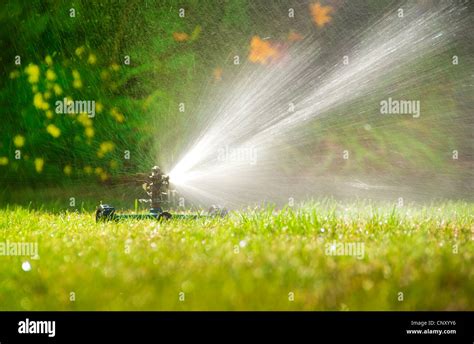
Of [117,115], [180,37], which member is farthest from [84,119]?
[180,37]

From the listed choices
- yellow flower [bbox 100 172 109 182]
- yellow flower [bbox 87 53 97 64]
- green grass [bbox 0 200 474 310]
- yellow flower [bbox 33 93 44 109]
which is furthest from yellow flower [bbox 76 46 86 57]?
green grass [bbox 0 200 474 310]

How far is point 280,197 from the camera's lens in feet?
33.9

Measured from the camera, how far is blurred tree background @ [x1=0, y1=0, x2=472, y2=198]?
8.95 meters

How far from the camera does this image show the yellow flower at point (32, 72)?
29.1ft

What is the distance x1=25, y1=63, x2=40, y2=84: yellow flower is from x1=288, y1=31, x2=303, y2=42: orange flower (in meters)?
4.43

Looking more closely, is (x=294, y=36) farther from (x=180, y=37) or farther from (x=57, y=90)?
(x=57, y=90)

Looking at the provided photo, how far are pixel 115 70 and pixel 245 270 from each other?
657 cm

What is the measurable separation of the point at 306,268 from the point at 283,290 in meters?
0.36

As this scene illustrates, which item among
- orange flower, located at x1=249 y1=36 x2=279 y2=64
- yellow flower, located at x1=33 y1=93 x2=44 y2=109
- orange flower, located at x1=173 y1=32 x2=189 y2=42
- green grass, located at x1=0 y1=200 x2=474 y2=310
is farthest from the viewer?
orange flower, located at x1=249 y1=36 x2=279 y2=64

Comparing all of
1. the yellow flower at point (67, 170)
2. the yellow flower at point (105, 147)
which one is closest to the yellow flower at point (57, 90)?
the yellow flower at point (105, 147)

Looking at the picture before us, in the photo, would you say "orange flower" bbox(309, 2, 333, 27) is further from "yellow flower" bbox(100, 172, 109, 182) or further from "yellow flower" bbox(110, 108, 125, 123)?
"yellow flower" bbox(100, 172, 109, 182)

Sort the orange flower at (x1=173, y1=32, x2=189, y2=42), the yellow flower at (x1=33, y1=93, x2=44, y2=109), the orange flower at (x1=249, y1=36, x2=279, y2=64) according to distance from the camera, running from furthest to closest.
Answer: the orange flower at (x1=249, y1=36, x2=279, y2=64), the orange flower at (x1=173, y1=32, x2=189, y2=42), the yellow flower at (x1=33, y1=93, x2=44, y2=109)

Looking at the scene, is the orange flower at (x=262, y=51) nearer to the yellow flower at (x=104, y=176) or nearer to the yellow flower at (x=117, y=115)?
the yellow flower at (x=117, y=115)
